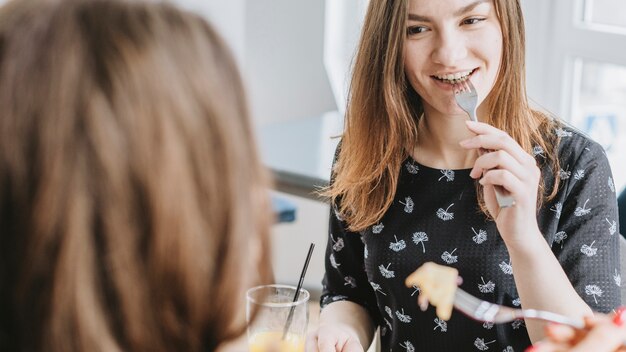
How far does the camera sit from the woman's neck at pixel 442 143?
1537mm

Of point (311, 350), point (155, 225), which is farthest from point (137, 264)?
point (311, 350)

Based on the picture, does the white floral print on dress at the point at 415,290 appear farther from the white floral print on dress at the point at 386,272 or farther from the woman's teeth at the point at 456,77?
the woman's teeth at the point at 456,77

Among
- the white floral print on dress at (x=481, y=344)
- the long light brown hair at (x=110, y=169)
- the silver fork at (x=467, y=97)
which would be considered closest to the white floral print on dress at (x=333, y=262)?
the white floral print on dress at (x=481, y=344)

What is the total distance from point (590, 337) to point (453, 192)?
2.05 feet

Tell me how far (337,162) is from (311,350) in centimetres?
44

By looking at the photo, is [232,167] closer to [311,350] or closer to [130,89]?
[130,89]

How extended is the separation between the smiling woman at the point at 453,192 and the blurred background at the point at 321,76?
108 cm

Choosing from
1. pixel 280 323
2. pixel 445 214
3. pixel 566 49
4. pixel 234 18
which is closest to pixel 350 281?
pixel 445 214

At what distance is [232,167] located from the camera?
698 mm

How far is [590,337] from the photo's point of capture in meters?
0.91

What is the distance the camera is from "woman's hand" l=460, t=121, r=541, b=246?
124 cm

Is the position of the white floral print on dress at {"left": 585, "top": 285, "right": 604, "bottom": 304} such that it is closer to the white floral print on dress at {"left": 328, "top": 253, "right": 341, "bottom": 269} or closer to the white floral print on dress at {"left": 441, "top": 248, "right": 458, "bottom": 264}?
the white floral print on dress at {"left": 441, "top": 248, "right": 458, "bottom": 264}

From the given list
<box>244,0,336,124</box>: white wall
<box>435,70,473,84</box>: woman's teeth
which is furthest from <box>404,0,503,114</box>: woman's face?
<box>244,0,336,124</box>: white wall

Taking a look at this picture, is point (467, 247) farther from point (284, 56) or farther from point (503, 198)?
point (284, 56)
